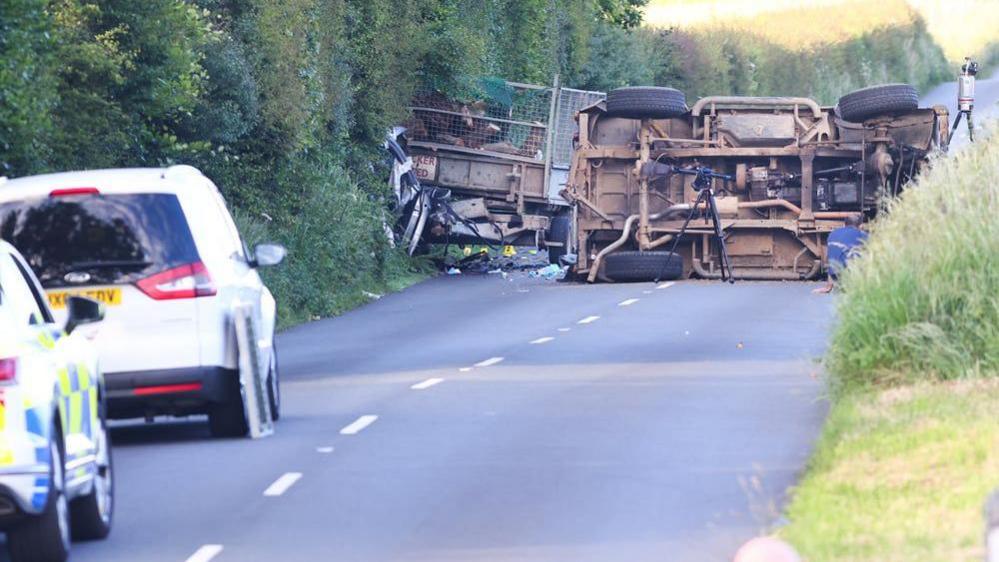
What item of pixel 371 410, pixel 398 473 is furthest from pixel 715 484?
pixel 371 410

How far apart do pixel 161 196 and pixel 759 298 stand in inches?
626

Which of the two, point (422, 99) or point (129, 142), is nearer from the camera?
point (129, 142)

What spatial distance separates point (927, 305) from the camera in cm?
1440

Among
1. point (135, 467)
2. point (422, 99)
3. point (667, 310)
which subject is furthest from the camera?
point (422, 99)

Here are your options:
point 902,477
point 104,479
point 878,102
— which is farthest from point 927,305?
point 878,102

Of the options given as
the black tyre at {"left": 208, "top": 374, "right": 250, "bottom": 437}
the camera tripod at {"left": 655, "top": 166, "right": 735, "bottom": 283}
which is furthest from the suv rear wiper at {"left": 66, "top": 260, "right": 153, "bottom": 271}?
the camera tripod at {"left": 655, "top": 166, "right": 735, "bottom": 283}

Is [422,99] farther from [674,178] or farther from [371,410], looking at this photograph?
[371,410]

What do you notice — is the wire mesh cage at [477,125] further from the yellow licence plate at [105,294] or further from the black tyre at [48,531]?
the black tyre at [48,531]

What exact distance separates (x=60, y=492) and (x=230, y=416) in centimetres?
472

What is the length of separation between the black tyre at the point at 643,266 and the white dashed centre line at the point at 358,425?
53.7ft

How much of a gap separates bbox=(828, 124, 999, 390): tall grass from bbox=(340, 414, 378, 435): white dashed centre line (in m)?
3.22

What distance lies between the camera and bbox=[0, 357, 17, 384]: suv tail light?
29.6 ft

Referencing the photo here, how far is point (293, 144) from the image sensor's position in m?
28.9

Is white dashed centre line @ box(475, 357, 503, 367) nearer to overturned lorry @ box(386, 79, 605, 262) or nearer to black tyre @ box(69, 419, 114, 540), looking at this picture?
black tyre @ box(69, 419, 114, 540)
